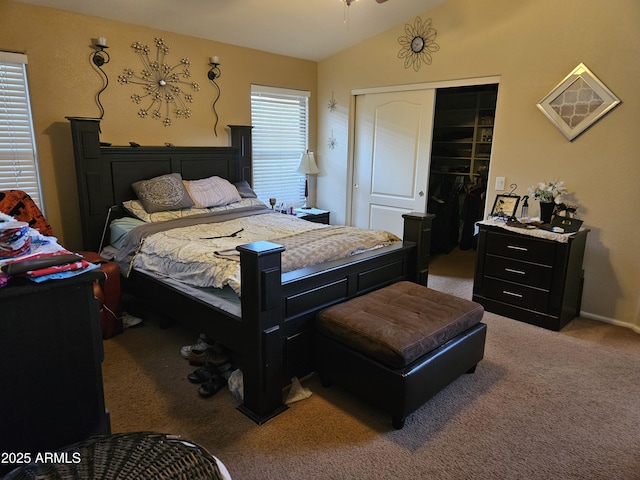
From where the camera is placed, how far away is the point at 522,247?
3387mm

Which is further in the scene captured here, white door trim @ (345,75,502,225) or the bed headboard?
white door trim @ (345,75,502,225)

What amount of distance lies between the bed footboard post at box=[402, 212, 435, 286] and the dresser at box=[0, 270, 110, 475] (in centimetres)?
219

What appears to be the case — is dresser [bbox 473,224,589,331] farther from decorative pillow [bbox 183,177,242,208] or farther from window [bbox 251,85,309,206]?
window [bbox 251,85,309,206]

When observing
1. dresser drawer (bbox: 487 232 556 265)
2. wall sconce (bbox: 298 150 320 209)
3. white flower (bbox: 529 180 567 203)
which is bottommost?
dresser drawer (bbox: 487 232 556 265)

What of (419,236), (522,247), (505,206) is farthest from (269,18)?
(522,247)

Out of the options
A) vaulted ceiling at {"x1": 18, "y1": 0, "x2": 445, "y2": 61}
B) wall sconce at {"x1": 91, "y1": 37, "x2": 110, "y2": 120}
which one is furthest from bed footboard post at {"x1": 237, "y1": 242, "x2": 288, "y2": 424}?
vaulted ceiling at {"x1": 18, "y1": 0, "x2": 445, "y2": 61}

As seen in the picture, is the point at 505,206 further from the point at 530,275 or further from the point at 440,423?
the point at 440,423

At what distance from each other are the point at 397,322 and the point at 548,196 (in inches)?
79.9

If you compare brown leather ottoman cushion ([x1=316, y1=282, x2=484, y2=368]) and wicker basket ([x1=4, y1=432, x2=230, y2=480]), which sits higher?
wicker basket ([x1=4, y1=432, x2=230, y2=480])

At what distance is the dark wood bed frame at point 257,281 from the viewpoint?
210 centimetres

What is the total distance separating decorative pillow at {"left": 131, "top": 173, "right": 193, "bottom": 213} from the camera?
3.56m

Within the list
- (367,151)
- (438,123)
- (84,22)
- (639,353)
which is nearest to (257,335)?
(639,353)

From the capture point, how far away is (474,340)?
2494 millimetres

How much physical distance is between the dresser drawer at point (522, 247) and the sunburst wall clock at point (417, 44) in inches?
77.5
